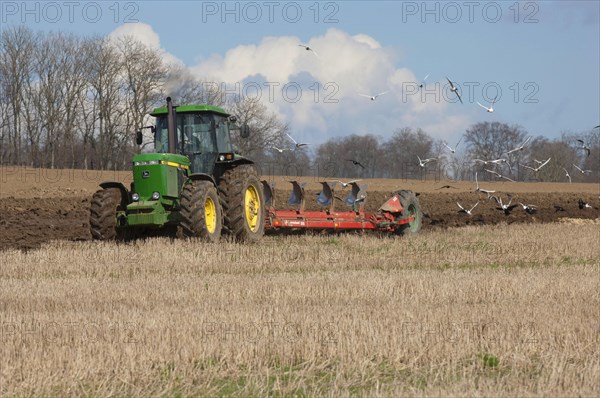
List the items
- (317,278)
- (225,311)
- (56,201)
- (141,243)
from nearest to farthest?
(225,311), (317,278), (141,243), (56,201)

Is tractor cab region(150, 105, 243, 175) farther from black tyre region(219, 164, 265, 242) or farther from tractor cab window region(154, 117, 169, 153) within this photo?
black tyre region(219, 164, 265, 242)

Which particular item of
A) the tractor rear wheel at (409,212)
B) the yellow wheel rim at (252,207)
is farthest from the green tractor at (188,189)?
the tractor rear wheel at (409,212)

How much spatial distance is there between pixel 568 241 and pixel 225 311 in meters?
9.74

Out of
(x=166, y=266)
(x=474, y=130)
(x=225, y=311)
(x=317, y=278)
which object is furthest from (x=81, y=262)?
(x=474, y=130)

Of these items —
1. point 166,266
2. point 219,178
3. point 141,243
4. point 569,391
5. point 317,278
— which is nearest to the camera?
point 569,391

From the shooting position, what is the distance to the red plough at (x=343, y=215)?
17578 mm

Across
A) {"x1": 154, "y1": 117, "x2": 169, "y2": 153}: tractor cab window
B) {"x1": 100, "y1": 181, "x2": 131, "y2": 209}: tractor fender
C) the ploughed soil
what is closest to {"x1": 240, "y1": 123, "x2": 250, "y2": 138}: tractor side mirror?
{"x1": 154, "y1": 117, "x2": 169, "y2": 153}: tractor cab window

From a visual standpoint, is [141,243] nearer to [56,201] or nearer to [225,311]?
[225,311]

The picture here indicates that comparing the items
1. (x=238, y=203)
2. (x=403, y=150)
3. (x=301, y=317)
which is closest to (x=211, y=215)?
(x=238, y=203)

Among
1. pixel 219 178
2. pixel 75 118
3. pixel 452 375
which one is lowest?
pixel 452 375

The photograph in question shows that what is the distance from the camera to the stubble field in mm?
6340

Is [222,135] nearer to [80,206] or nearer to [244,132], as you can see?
[244,132]

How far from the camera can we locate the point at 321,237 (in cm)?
1739

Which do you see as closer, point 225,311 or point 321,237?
point 225,311
